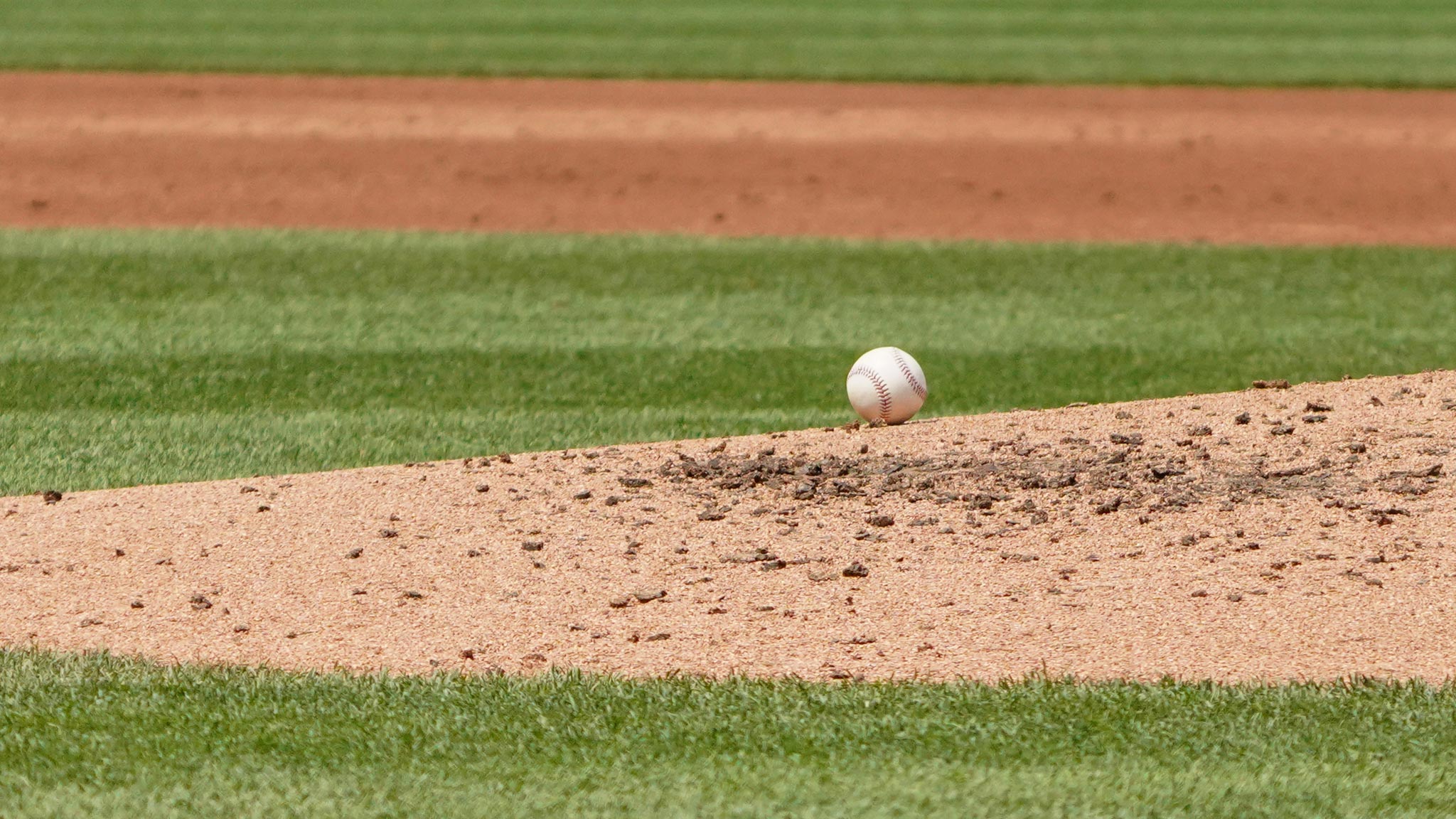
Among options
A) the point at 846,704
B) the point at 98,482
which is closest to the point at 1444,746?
the point at 846,704

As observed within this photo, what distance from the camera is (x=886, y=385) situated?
21.7 ft

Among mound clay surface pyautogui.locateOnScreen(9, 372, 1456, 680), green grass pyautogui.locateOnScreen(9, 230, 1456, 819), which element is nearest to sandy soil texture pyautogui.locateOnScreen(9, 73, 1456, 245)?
green grass pyautogui.locateOnScreen(9, 230, 1456, 819)

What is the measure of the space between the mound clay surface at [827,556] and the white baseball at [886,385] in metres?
0.11

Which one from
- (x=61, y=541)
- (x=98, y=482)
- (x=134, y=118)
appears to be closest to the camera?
(x=61, y=541)

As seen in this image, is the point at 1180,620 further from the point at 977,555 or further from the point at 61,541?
the point at 61,541

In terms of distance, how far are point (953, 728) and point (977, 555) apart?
1269 millimetres

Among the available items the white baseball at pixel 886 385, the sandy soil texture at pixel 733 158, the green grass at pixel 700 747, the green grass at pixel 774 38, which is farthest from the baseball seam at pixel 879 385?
the green grass at pixel 774 38

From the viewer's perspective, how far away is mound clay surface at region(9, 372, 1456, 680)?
449cm

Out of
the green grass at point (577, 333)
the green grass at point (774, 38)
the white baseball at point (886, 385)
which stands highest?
the green grass at point (774, 38)

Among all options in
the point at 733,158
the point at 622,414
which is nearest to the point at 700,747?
the point at 622,414

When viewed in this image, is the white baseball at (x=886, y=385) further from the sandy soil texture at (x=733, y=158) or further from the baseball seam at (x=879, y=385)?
the sandy soil texture at (x=733, y=158)

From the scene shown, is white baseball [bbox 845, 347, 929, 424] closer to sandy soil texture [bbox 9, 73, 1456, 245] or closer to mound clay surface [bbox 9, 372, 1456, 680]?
mound clay surface [bbox 9, 372, 1456, 680]

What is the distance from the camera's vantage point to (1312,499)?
550 cm

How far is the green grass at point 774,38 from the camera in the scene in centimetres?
1781
